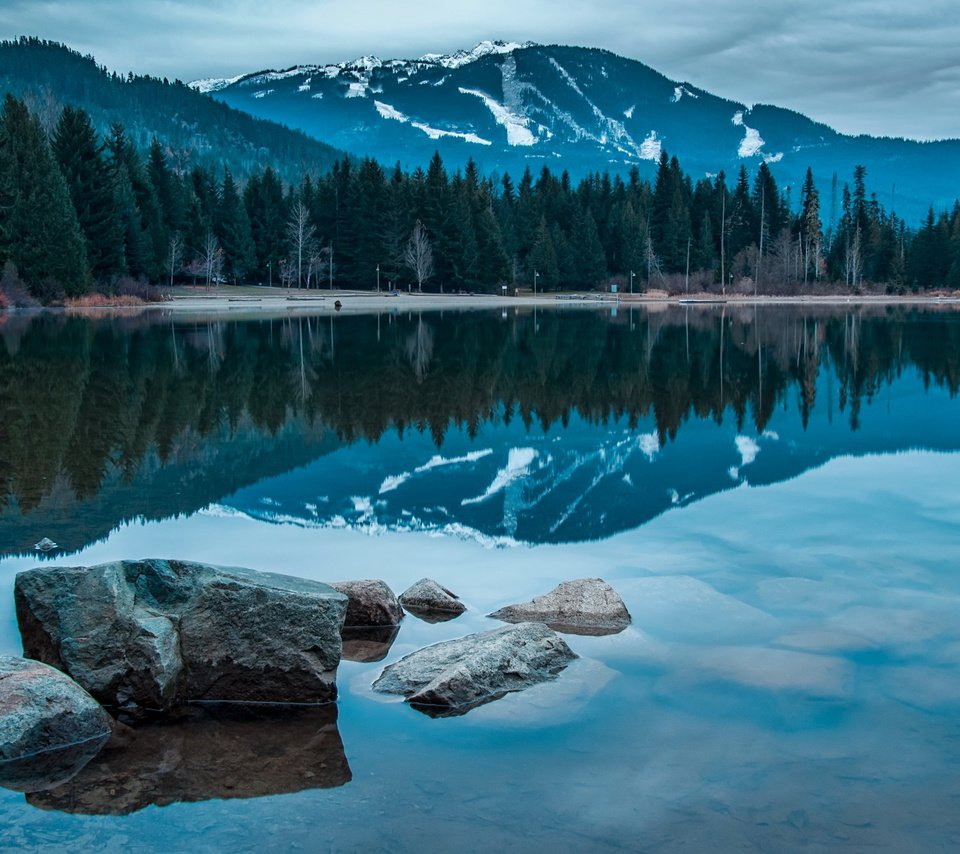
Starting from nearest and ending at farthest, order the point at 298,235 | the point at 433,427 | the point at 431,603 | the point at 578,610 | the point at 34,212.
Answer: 1. the point at 578,610
2. the point at 431,603
3. the point at 433,427
4. the point at 34,212
5. the point at 298,235

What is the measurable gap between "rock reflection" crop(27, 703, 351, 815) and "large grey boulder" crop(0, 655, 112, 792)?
117 millimetres

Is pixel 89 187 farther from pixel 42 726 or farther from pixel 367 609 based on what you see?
pixel 42 726

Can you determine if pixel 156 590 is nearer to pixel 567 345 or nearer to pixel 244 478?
pixel 244 478

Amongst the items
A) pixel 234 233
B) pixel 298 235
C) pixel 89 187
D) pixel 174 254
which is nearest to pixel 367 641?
pixel 89 187

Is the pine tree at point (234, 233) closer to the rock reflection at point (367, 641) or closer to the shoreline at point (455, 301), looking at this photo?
the shoreline at point (455, 301)

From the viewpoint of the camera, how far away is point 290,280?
341 feet

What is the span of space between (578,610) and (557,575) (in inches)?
61.9

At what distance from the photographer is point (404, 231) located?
325 ft

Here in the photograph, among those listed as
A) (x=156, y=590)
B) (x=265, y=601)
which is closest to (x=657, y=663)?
(x=265, y=601)

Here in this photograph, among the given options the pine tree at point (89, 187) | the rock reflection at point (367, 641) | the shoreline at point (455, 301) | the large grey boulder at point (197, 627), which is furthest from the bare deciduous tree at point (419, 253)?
the large grey boulder at point (197, 627)

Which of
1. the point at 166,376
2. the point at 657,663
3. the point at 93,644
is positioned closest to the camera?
the point at 93,644

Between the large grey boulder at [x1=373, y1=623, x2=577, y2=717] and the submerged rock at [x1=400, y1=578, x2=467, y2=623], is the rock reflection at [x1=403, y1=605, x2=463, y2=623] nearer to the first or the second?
the submerged rock at [x1=400, y1=578, x2=467, y2=623]

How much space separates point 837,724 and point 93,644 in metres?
4.85

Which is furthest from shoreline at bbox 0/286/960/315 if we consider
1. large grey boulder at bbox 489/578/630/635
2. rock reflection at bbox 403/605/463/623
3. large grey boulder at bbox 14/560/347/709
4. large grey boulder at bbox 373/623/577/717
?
large grey boulder at bbox 373/623/577/717
